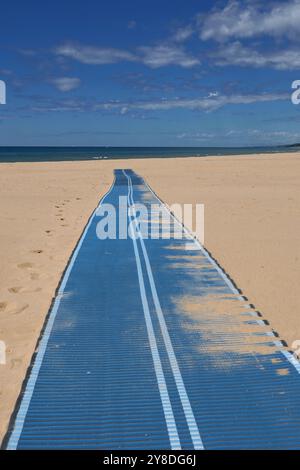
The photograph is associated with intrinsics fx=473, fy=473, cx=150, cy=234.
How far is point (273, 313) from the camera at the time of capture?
8.87m

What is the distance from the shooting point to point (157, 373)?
6.73 m

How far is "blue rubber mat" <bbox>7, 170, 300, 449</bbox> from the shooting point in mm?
5461

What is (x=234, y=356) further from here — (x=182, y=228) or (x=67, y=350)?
(x=182, y=228)

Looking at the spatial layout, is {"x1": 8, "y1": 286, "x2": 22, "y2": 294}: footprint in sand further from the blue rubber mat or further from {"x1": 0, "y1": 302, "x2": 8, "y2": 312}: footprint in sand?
the blue rubber mat

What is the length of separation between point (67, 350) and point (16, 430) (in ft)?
6.41

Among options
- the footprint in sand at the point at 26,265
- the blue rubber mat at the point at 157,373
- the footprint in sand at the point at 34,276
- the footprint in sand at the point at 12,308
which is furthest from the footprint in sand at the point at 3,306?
the footprint in sand at the point at 26,265

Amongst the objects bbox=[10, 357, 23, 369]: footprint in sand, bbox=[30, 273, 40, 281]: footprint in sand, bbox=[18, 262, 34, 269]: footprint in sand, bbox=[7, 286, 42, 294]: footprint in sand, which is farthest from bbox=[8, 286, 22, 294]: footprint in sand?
bbox=[10, 357, 23, 369]: footprint in sand

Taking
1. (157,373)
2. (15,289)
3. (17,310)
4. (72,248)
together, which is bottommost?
(157,373)

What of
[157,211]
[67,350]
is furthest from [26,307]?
[157,211]

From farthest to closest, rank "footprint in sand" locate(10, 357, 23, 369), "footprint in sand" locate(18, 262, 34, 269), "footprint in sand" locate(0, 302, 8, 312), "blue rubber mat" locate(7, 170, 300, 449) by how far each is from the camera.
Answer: "footprint in sand" locate(18, 262, 34, 269), "footprint in sand" locate(0, 302, 8, 312), "footprint in sand" locate(10, 357, 23, 369), "blue rubber mat" locate(7, 170, 300, 449)

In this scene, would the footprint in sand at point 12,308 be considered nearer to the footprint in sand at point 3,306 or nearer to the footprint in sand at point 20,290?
the footprint in sand at point 3,306

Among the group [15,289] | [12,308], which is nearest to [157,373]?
[12,308]

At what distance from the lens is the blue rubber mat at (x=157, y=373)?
5.46m

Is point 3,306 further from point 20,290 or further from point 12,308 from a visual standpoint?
point 20,290
